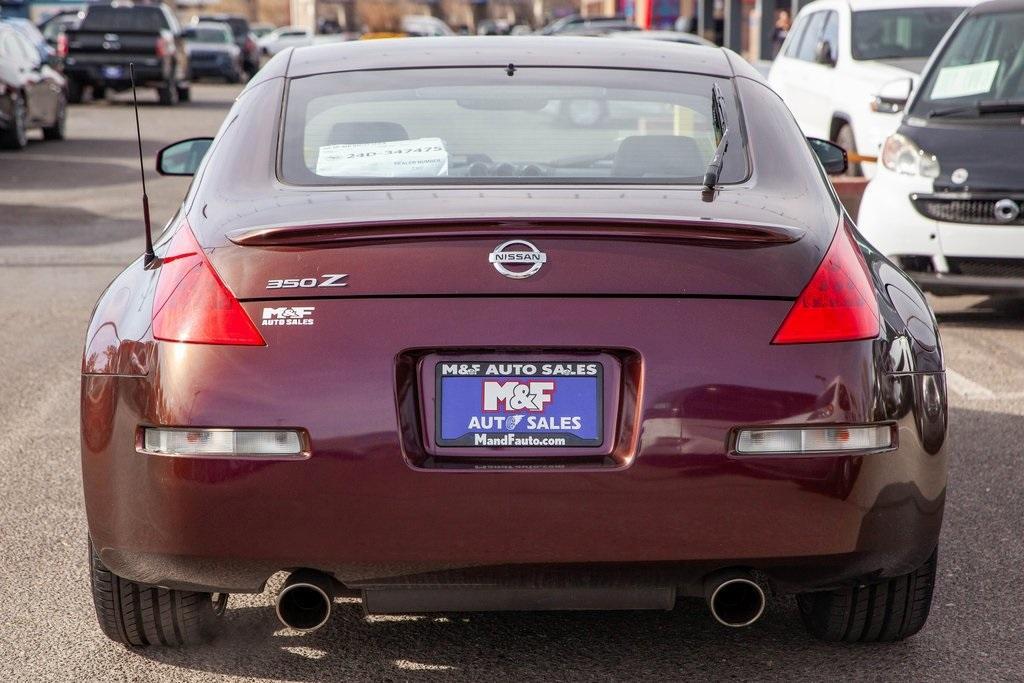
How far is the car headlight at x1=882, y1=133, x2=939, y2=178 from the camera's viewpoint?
8.58 meters

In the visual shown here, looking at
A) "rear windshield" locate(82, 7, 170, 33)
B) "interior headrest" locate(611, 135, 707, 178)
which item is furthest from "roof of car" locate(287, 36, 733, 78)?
"rear windshield" locate(82, 7, 170, 33)

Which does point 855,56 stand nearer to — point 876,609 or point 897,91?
point 897,91

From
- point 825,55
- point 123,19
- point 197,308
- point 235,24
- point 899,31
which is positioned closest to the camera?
point 197,308

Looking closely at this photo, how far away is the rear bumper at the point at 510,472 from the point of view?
322 cm

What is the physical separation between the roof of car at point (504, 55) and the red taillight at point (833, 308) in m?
1.06

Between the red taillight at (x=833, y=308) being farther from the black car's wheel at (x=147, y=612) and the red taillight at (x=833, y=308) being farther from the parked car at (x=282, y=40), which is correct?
the parked car at (x=282, y=40)

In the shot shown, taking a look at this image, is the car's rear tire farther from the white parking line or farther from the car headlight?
the white parking line

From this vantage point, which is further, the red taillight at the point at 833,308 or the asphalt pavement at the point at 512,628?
the asphalt pavement at the point at 512,628

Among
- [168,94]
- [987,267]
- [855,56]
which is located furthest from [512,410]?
[168,94]

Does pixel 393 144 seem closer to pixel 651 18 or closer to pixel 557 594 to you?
pixel 557 594

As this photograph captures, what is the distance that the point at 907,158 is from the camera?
28.8ft

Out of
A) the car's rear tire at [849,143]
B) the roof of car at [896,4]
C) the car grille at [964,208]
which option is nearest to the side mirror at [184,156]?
the car grille at [964,208]

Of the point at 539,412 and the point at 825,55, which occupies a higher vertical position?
the point at 539,412

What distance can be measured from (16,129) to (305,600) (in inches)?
730
